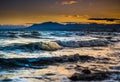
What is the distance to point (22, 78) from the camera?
1388 cm

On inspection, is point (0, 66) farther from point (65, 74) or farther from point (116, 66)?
point (116, 66)

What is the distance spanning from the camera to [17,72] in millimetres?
15648

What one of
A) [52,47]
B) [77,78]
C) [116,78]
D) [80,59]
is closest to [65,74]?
[77,78]

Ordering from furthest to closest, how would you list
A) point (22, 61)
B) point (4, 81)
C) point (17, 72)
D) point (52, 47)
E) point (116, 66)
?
point (52, 47), point (22, 61), point (116, 66), point (17, 72), point (4, 81)

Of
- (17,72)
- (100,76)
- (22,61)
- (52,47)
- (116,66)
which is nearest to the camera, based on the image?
(100,76)

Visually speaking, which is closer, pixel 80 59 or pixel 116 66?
pixel 116 66

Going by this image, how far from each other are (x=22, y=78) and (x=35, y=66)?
13.5ft

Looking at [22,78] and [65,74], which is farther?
[65,74]

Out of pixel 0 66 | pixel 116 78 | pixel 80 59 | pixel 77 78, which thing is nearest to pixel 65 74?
pixel 77 78

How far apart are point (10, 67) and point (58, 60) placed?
3.96 m

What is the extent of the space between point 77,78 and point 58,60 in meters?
7.11

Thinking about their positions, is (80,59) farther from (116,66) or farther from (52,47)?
(52,47)

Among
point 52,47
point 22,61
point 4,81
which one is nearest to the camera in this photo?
point 4,81

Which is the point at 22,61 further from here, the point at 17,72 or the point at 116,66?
the point at 116,66
